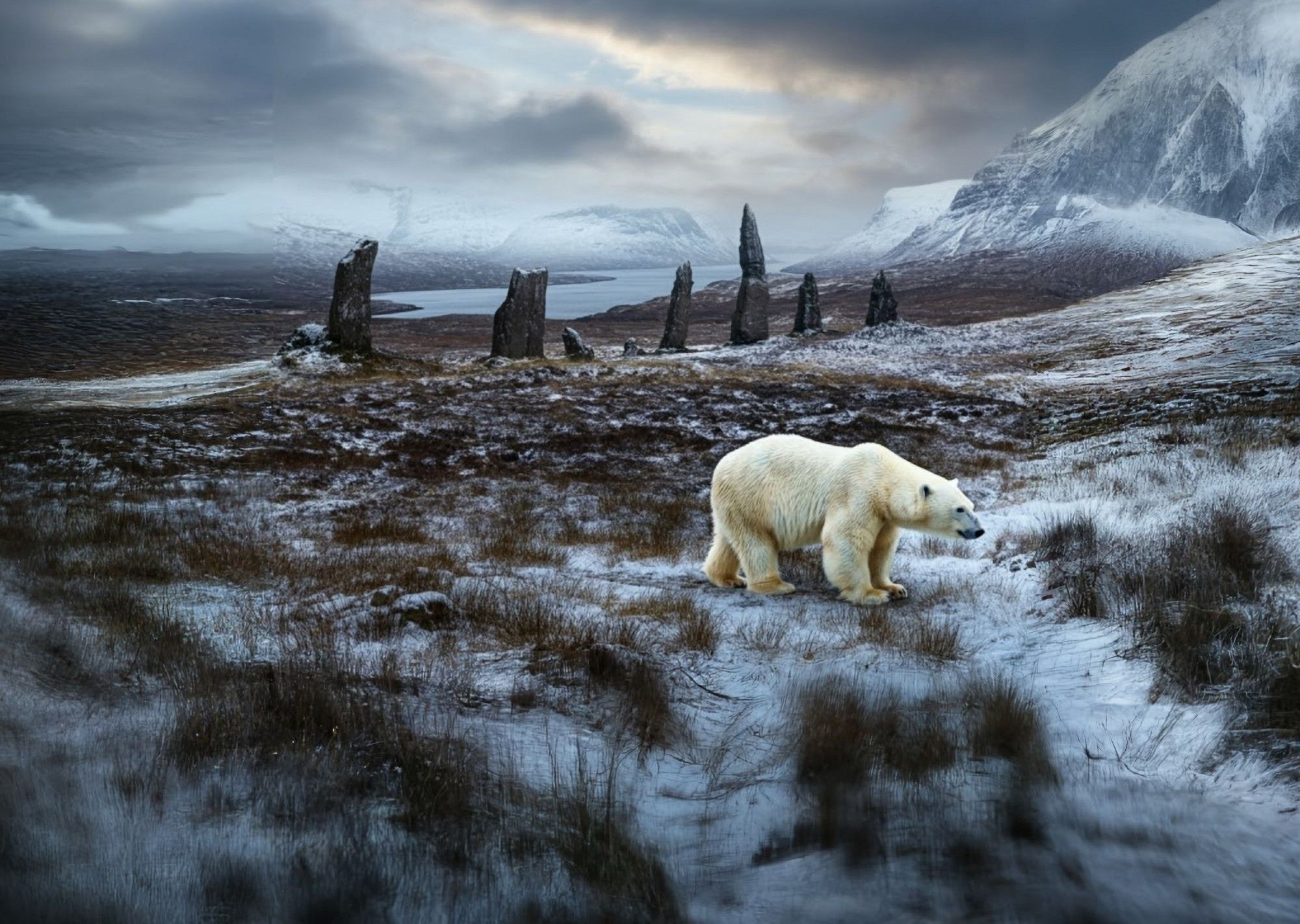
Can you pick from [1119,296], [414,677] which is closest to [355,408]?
[414,677]

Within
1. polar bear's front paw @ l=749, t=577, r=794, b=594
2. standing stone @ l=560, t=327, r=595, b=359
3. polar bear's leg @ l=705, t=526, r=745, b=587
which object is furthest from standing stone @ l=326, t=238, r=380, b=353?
polar bear's front paw @ l=749, t=577, r=794, b=594

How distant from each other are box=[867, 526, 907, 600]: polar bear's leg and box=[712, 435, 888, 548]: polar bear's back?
505mm

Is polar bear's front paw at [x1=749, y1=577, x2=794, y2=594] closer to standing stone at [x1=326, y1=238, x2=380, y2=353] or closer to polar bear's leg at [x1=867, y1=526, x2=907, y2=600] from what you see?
polar bear's leg at [x1=867, y1=526, x2=907, y2=600]

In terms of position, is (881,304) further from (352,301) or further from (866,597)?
(866,597)

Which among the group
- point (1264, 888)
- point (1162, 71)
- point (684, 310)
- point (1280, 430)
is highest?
point (1162, 71)

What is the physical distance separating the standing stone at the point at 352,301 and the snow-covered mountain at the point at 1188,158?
102 metres

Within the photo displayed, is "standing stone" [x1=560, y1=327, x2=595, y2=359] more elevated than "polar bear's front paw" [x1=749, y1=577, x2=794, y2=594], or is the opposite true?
"standing stone" [x1=560, y1=327, x2=595, y2=359]

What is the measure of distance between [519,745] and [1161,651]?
3.71m

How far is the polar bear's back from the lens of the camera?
692cm

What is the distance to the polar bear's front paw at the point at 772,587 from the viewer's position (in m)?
7.18

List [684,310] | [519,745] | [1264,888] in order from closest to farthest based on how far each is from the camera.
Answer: [1264,888], [519,745], [684,310]

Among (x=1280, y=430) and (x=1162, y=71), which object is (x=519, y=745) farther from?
(x=1162, y=71)

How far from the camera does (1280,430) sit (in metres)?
10.2

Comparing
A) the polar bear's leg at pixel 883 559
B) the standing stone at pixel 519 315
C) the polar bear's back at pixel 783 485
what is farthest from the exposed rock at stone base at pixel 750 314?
the polar bear's leg at pixel 883 559
